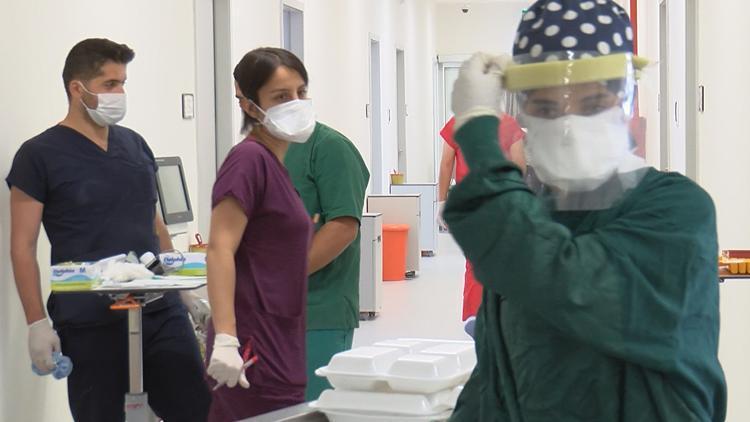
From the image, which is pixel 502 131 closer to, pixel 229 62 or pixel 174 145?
pixel 174 145

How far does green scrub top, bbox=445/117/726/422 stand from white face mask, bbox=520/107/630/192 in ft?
0.12

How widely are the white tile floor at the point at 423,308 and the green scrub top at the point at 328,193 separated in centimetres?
291

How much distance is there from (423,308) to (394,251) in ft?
5.12

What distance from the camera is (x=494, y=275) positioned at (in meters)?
1.12

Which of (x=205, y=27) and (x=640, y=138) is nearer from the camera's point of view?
(x=640, y=138)

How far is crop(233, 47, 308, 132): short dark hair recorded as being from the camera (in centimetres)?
237

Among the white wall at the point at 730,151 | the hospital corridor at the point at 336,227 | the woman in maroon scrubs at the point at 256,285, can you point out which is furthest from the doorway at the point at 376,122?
the woman in maroon scrubs at the point at 256,285

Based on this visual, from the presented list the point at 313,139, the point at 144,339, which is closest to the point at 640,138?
the point at 313,139

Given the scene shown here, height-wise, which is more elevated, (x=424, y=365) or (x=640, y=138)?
(x=640, y=138)

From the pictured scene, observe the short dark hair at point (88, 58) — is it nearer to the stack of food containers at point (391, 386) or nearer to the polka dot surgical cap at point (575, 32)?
the stack of food containers at point (391, 386)

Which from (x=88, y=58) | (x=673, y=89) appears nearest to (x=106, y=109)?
(x=88, y=58)

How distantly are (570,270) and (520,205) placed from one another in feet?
0.28

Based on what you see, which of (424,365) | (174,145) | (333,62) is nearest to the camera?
(424,365)

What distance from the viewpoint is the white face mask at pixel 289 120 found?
234 cm
